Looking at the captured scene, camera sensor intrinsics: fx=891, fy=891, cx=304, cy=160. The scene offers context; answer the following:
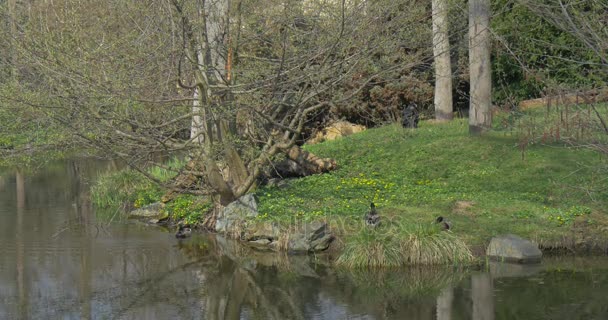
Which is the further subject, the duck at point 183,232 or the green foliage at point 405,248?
the duck at point 183,232

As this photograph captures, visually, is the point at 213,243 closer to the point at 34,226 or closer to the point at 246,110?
the point at 246,110

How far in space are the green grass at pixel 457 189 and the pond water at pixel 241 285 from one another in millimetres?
989

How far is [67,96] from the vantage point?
15.9 meters

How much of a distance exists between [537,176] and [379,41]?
502 centimetres

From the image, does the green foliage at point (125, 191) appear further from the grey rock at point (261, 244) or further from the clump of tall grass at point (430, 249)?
the clump of tall grass at point (430, 249)

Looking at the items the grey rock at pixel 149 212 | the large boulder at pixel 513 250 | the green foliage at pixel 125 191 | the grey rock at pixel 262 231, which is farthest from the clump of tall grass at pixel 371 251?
the green foliage at pixel 125 191

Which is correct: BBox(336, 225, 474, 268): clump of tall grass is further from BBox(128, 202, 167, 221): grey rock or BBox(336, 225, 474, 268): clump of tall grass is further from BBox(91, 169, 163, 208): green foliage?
BBox(91, 169, 163, 208): green foliage

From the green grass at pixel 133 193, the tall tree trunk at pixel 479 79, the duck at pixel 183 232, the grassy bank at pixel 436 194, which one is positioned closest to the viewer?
the grassy bank at pixel 436 194

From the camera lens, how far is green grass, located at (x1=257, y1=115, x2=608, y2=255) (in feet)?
53.2

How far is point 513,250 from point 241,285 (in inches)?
186

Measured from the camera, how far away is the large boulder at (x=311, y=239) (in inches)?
637

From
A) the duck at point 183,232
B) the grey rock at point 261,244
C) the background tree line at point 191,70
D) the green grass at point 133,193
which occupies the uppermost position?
the background tree line at point 191,70

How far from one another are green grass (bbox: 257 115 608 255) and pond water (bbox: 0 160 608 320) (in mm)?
989

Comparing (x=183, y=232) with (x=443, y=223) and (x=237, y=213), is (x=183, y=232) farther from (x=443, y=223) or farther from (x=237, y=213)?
(x=443, y=223)
